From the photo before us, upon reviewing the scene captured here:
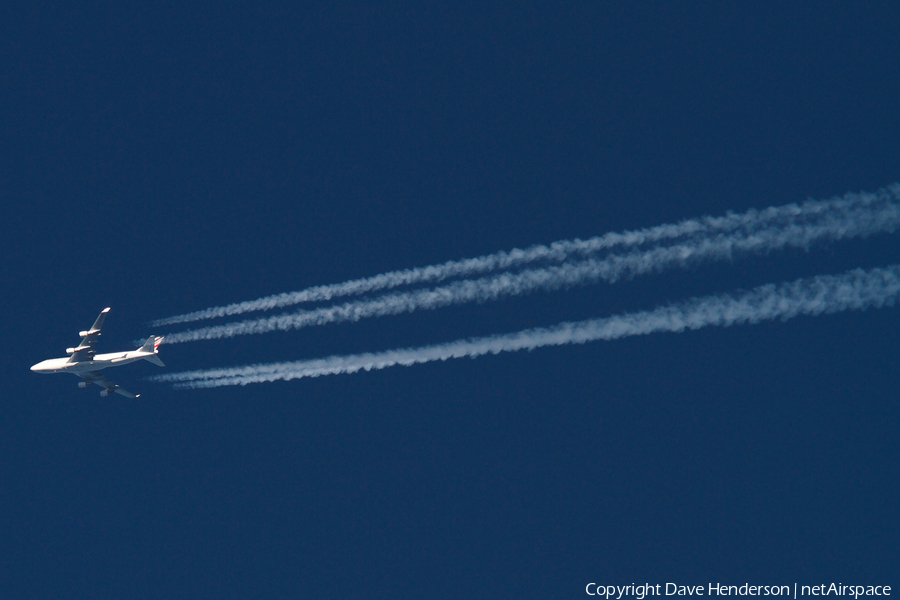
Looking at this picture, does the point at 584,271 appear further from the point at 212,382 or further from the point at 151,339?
the point at 151,339

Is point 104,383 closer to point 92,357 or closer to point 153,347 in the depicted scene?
point 92,357

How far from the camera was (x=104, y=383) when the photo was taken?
153ft

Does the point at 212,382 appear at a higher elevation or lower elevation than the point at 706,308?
higher

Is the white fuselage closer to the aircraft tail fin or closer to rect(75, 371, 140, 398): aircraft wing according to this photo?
the aircraft tail fin

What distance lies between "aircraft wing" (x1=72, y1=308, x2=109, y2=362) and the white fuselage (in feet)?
1.03

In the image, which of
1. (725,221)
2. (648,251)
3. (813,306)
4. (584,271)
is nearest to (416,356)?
(584,271)

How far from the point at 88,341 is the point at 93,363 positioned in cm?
146

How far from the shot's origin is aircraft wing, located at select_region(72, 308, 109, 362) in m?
43.5

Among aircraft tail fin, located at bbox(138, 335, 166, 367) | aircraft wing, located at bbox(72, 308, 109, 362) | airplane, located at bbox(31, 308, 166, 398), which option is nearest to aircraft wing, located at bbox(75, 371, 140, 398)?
airplane, located at bbox(31, 308, 166, 398)

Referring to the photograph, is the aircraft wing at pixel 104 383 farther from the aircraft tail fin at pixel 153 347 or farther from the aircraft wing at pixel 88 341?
the aircraft tail fin at pixel 153 347

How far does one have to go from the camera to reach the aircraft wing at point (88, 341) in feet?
143

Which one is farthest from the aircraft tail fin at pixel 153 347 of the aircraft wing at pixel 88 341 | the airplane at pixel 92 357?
the aircraft wing at pixel 88 341

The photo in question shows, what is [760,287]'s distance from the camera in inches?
1011

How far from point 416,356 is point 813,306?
631 inches
